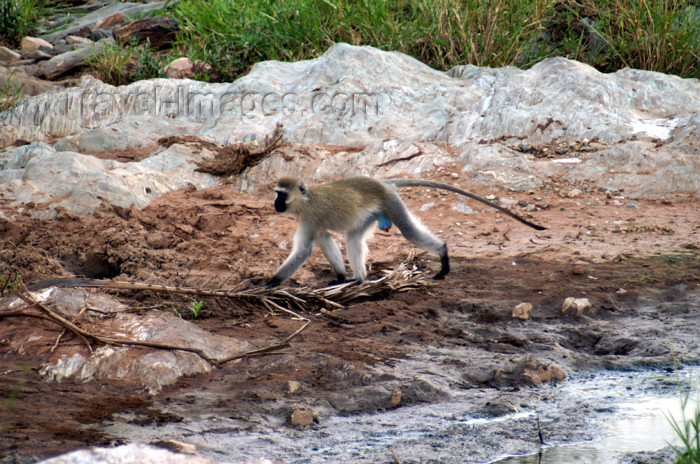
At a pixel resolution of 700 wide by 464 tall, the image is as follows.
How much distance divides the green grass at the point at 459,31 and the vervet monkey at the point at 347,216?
5.09 metres

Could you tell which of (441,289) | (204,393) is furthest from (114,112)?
(204,393)

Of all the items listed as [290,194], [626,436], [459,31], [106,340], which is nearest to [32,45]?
[459,31]

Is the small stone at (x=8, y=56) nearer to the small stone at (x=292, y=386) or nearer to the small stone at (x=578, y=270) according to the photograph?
the small stone at (x=578, y=270)

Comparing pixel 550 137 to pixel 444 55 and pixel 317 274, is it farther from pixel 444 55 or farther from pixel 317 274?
pixel 317 274

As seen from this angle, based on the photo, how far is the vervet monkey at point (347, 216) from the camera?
5.31m

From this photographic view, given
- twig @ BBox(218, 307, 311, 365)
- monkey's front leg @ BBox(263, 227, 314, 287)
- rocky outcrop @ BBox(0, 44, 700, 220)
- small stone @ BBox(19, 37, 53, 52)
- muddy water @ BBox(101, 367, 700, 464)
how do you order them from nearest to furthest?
1. muddy water @ BBox(101, 367, 700, 464)
2. twig @ BBox(218, 307, 311, 365)
3. monkey's front leg @ BBox(263, 227, 314, 287)
4. rocky outcrop @ BBox(0, 44, 700, 220)
5. small stone @ BBox(19, 37, 53, 52)

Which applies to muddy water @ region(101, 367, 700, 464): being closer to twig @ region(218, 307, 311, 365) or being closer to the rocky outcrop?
twig @ region(218, 307, 311, 365)

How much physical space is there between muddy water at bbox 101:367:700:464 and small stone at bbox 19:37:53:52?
13.1 metres

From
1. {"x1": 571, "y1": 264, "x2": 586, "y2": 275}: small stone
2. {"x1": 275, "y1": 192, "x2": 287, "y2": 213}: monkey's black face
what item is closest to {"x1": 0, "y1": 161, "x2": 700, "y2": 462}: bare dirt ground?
{"x1": 571, "y1": 264, "x2": 586, "y2": 275}: small stone

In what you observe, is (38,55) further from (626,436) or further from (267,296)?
(626,436)

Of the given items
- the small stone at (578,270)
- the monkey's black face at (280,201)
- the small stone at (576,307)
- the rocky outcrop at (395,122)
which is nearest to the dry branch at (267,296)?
the monkey's black face at (280,201)

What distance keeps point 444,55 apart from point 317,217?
568 centimetres

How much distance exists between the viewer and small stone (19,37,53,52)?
14141 mm

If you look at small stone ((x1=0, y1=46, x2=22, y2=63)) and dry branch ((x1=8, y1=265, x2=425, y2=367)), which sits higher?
dry branch ((x1=8, y1=265, x2=425, y2=367))
